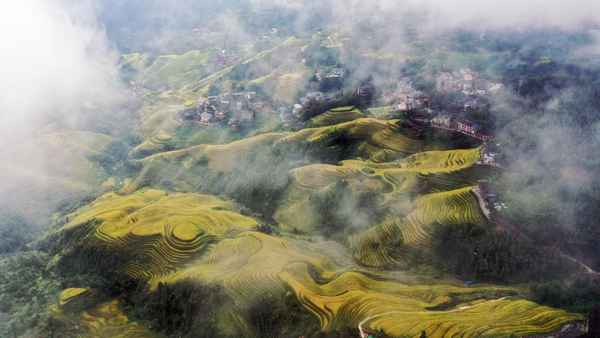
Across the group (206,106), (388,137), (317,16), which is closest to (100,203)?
(206,106)

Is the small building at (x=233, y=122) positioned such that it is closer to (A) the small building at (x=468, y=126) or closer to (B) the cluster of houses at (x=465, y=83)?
(B) the cluster of houses at (x=465, y=83)

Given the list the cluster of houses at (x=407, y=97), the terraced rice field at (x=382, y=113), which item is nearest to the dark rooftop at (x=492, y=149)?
the terraced rice field at (x=382, y=113)

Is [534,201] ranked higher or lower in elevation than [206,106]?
lower

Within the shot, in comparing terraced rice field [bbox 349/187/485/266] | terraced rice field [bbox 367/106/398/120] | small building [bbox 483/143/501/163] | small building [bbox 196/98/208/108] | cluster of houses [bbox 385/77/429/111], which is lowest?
terraced rice field [bbox 349/187/485/266]

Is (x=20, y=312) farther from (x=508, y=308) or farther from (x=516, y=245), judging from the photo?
(x=516, y=245)

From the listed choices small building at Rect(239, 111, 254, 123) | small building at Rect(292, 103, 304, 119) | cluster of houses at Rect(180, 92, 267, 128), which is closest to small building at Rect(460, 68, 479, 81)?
small building at Rect(292, 103, 304, 119)

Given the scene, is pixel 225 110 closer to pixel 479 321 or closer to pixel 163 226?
pixel 163 226

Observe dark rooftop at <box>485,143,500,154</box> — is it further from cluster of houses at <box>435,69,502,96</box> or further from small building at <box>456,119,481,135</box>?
cluster of houses at <box>435,69,502,96</box>
